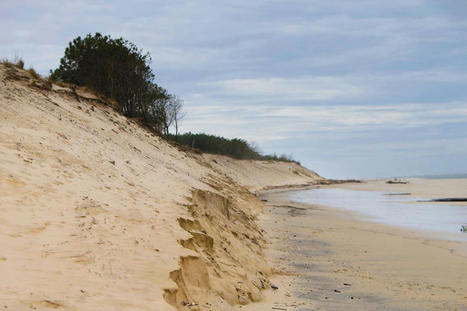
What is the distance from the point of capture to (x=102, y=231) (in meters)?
6.55

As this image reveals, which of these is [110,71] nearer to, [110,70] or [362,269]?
[110,70]

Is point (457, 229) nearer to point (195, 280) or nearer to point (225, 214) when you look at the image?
point (225, 214)

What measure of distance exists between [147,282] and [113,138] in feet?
35.6

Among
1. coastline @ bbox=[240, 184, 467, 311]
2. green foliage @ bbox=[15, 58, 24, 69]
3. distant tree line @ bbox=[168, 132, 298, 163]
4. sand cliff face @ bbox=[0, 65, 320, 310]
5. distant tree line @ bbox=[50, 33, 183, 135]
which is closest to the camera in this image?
sand cliff face @ bbox=[0, 65, 320, 310]

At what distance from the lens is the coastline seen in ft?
24.0

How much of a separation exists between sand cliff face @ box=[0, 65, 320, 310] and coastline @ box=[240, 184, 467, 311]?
0.58 metres

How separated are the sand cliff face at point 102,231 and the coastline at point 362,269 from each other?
584 millimetres

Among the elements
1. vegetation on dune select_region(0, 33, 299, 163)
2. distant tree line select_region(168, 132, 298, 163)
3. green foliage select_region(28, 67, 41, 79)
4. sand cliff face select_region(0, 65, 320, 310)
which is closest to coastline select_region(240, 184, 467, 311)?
sand cliff face select_region(0, 65, 320, 310)

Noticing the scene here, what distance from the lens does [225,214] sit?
41.3ft

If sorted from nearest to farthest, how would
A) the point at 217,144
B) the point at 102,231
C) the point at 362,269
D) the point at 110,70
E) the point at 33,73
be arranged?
the point at 102,231 → the point at 362,269 → the point at 33,73 → the point at 110,70 → the point at 217,144

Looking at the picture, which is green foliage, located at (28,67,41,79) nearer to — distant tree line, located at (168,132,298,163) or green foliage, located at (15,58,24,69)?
green foliage, located at (15,58,24,69)

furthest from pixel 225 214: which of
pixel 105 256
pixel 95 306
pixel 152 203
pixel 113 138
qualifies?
pixel 95 306

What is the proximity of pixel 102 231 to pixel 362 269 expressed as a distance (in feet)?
17.2

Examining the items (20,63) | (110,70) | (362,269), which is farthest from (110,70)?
(362,269)
